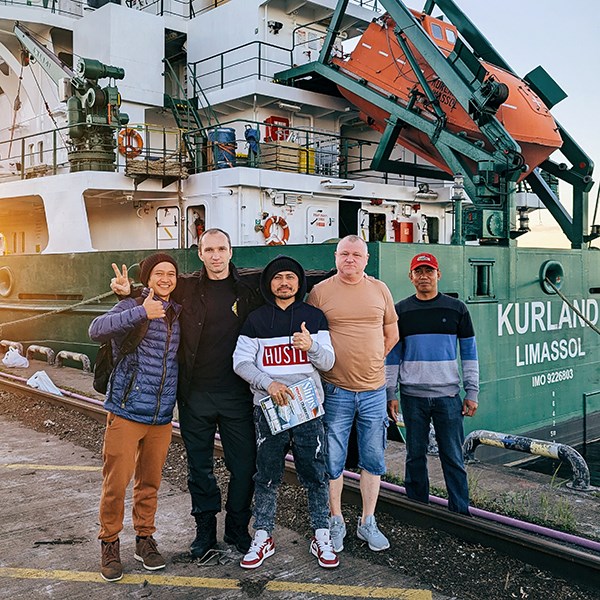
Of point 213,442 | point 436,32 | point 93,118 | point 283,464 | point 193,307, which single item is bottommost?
point 283,464

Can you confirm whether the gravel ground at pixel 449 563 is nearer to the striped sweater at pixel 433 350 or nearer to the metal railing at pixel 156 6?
the striped sweater at pixel 433 350

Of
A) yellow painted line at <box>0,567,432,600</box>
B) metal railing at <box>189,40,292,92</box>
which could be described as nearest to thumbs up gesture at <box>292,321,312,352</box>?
yellow painted line at <box>0,567,432,600</box>

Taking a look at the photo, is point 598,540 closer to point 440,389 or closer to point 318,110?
point 440,389

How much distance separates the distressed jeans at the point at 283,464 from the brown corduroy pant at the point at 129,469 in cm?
55

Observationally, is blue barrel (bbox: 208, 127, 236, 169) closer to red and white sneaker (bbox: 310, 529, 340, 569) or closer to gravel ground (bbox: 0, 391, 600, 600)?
gravel ground (bbox: 0, 391, 600, 600)

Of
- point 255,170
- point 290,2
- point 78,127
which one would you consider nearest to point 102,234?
point 78,127

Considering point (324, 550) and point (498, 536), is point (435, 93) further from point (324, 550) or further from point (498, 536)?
point (324, 550)

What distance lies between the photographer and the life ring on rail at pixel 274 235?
10375 mm

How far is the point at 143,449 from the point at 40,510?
1.44m

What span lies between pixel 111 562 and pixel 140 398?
0.88 metres

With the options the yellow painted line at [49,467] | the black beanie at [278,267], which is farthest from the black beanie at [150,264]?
the yellow painted line at [49,467]

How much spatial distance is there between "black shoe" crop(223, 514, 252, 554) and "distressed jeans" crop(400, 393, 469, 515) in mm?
1183

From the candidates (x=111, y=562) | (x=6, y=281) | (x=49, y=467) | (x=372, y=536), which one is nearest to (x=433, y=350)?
(x=372, y=536)

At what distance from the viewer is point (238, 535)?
3.82m
